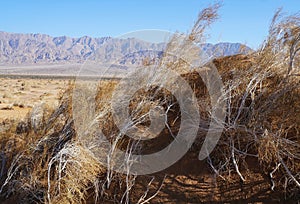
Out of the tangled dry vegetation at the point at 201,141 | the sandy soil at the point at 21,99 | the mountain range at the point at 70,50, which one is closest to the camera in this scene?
the tangled dry vegetation at the point at 201,141

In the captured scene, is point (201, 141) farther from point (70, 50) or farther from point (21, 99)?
point (70, 50)

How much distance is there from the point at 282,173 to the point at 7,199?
3.59 metres

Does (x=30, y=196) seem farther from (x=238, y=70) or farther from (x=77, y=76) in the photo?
(x=238, y=70)

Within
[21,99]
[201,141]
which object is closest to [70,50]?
[21,99]

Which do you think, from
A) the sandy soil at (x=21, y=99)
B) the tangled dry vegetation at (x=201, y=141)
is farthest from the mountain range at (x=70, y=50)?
the sandy soil at (x=21, y=99)

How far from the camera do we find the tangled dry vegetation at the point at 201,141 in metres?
4.09

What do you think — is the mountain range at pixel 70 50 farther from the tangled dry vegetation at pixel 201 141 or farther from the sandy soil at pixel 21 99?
the sandy soil at pixel 21 99

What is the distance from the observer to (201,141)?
15.3ft

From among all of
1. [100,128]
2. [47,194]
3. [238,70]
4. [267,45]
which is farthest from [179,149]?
[267,45]

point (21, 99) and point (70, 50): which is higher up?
point (21, 99)

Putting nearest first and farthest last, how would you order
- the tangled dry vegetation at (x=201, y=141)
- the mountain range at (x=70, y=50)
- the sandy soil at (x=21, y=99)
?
→ the tangled dry vegetation at (x=201, y=141)
the mountain range at (x=70, y=50)
the sandy soil at (x=21, y=99)

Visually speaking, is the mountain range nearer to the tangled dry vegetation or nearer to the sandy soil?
the tangled dry vegetation

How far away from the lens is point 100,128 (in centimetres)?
474

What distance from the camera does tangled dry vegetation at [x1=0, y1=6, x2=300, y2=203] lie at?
13.4 feet
